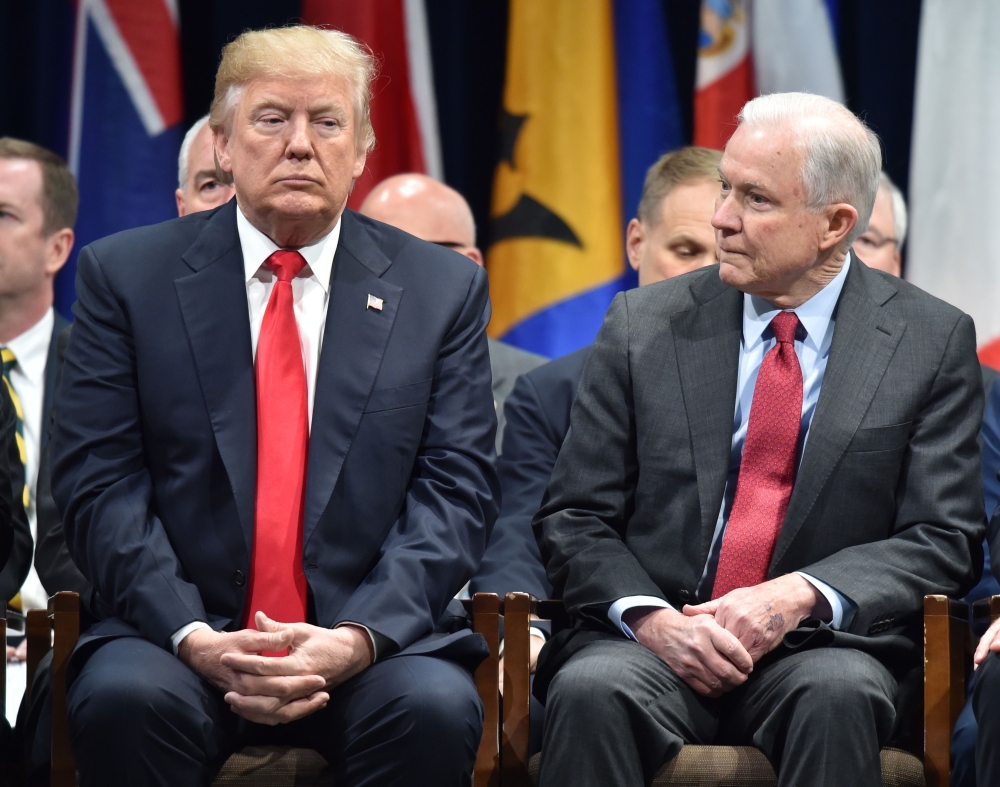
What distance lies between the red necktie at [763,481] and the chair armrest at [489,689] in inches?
16.6

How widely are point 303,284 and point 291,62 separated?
415mm

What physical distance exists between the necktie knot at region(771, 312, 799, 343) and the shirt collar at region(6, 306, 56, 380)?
6.75 ft

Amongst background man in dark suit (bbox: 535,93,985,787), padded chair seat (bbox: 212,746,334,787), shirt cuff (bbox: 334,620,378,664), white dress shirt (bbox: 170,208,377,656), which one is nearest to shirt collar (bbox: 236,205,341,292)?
white dress shirt (bbox: 170,208,377,656)

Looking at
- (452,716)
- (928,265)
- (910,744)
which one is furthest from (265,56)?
(928,265)

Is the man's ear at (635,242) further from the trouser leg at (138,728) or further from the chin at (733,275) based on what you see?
the trouser leg at (138,728)

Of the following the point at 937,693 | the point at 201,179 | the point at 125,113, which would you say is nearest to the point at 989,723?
the point at 937,693

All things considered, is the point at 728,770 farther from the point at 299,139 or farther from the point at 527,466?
the point at 299,139

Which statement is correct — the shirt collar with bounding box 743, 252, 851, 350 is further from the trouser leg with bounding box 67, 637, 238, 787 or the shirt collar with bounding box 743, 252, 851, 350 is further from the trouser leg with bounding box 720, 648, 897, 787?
the trouser leg with bounding box 67, 637, 238, 787

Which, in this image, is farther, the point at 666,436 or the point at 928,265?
the point at 928,265

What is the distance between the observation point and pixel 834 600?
2568 millimetres

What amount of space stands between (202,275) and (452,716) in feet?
3.10

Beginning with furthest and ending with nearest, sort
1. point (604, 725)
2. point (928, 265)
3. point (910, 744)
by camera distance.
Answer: point (928, 265) → point (910, 744) → point (604, 725)

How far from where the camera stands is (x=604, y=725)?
7.86 feet

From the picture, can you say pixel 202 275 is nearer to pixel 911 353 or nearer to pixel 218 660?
pixel 218 660
